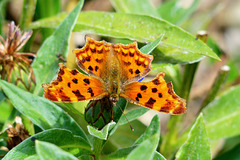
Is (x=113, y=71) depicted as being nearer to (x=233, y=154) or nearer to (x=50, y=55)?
(x=50, y=55)

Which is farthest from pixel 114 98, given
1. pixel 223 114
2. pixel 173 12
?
pixel 173 12

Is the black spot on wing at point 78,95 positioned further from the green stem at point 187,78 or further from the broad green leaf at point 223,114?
the broad green leaf at point 223,114

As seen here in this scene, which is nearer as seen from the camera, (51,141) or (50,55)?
(51,141)

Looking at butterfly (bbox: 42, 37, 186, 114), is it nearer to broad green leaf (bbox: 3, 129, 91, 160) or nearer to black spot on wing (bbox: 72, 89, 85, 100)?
black spot on wing (bbox: 72, 89, 85, 100)

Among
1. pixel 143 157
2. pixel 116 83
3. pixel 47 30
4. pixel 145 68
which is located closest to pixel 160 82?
pixel 145 68

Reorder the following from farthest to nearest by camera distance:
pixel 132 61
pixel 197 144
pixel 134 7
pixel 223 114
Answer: pixel 134 7 < pixel 223 114 < pixel 132 61 < pixel 197 144

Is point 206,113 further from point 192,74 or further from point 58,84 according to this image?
point 58,84

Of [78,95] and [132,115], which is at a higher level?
[78,95]
